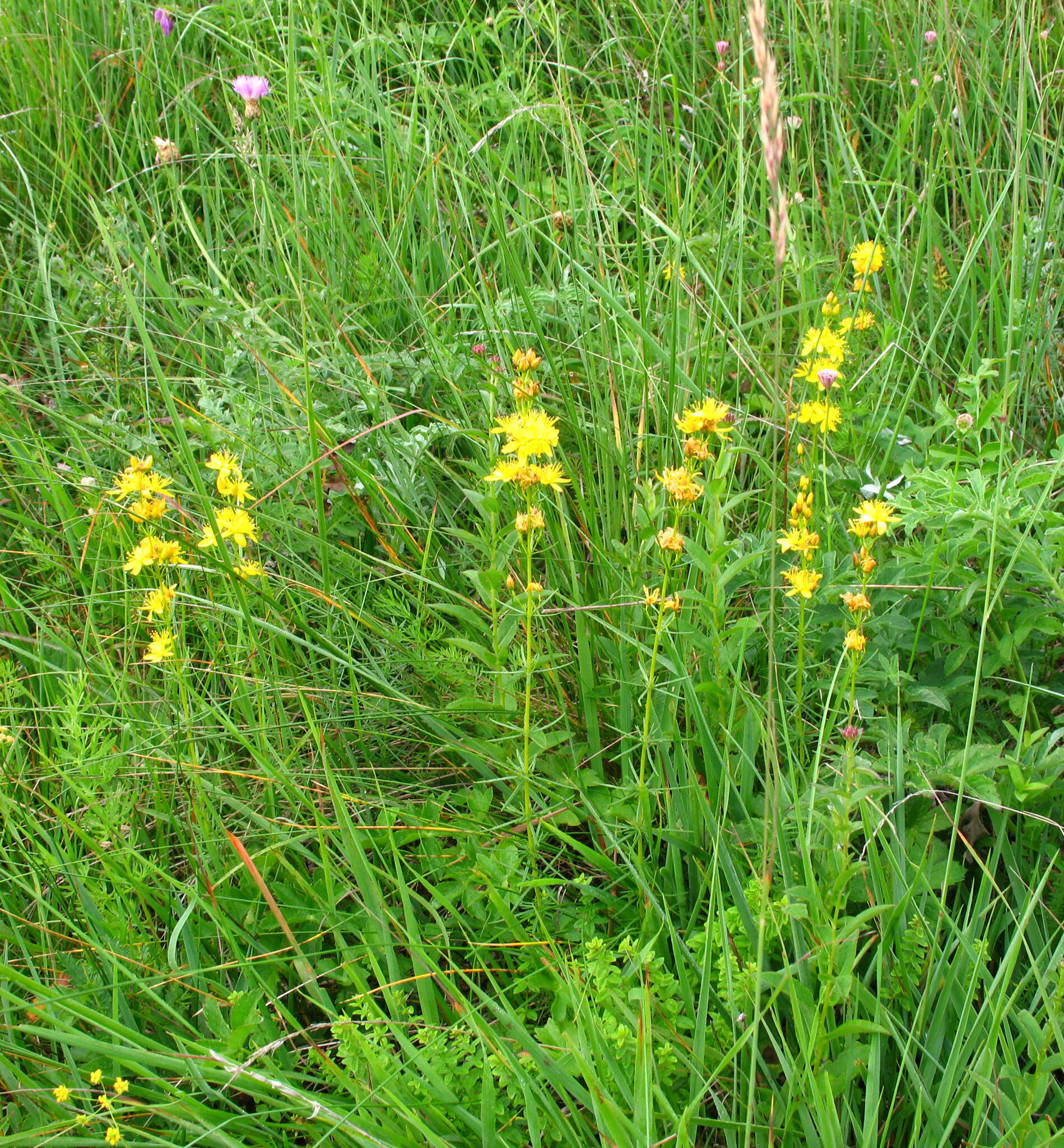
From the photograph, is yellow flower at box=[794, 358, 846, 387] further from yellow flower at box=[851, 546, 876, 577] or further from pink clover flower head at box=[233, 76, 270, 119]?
pink clover flower head at box=[233, 76, 270, 119]

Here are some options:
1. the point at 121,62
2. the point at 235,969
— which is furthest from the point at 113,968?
the point at 121,62

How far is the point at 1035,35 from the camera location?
2.43 metres

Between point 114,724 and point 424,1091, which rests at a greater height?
point 114,724

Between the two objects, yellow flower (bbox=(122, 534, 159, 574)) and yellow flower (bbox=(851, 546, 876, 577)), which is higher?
yellow flower (bbox=(122, 534, 159, 574))

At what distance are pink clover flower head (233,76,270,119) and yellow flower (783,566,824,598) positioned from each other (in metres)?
1.74

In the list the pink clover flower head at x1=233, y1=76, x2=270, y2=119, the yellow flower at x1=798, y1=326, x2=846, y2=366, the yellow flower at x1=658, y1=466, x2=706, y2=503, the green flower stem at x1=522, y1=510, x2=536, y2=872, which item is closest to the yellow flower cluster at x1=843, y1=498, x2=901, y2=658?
the yellow flower at x1=658, y1=466, x2=706, y2=503

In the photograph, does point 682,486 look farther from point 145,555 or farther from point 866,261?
point 866,261

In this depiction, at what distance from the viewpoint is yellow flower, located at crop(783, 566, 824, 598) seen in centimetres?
125

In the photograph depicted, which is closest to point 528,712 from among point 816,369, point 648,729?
point 648,729

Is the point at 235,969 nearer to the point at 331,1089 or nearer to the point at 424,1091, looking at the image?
the point at 331,1089

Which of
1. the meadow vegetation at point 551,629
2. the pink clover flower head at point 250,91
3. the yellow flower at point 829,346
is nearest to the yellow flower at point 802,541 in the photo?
the meadow vegetation at point 551,629

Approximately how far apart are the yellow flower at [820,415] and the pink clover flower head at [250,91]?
1.51 meters

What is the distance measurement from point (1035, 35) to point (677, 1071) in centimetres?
257

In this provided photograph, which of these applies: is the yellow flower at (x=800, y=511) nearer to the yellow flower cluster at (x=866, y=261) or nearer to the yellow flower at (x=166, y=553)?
the yellow flower cluster at (x=866, y=261)
